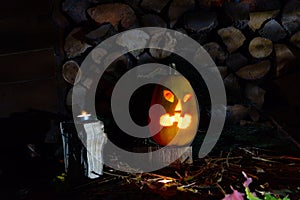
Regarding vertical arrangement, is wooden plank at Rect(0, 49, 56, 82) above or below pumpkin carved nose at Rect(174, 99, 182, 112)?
above

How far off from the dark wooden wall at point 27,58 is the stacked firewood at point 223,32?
0.11 metres

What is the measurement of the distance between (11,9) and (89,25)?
0.55 metres

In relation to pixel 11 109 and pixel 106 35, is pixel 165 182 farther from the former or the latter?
pixel 11 109

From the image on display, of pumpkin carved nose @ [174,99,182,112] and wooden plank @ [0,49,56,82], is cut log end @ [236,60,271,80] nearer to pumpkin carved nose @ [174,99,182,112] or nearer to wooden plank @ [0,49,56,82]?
pumpkin carved nose @ [174,99,182,112]

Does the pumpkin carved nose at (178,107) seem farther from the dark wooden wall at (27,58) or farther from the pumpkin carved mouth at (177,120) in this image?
the dark wooden wall at (27,58)

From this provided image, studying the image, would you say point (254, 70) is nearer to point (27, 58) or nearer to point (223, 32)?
point (223, 32)

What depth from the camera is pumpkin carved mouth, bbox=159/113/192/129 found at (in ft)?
7.52

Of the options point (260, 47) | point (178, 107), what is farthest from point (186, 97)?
point (260, 47)

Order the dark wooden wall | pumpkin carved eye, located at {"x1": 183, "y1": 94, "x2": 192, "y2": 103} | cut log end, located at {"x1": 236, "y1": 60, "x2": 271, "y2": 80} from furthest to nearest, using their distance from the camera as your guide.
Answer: cut log end, located at {"x1": 236, "y1": 60, "x2": 271, "y2": 80} → the dark wooden wall → pumpkin carved eye, located at {"x1": 183, "y1": 94, "x2": 192, "y2": 103}

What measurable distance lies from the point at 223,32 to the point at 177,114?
846 millimetres

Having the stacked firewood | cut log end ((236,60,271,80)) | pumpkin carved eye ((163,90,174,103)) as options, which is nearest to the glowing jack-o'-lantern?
pumpkin carved eye ((163,90,174,103))

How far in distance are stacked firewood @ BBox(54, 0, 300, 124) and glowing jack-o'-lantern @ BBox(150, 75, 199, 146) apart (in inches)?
24.4

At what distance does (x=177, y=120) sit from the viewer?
230cm

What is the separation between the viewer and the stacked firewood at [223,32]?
276cm
